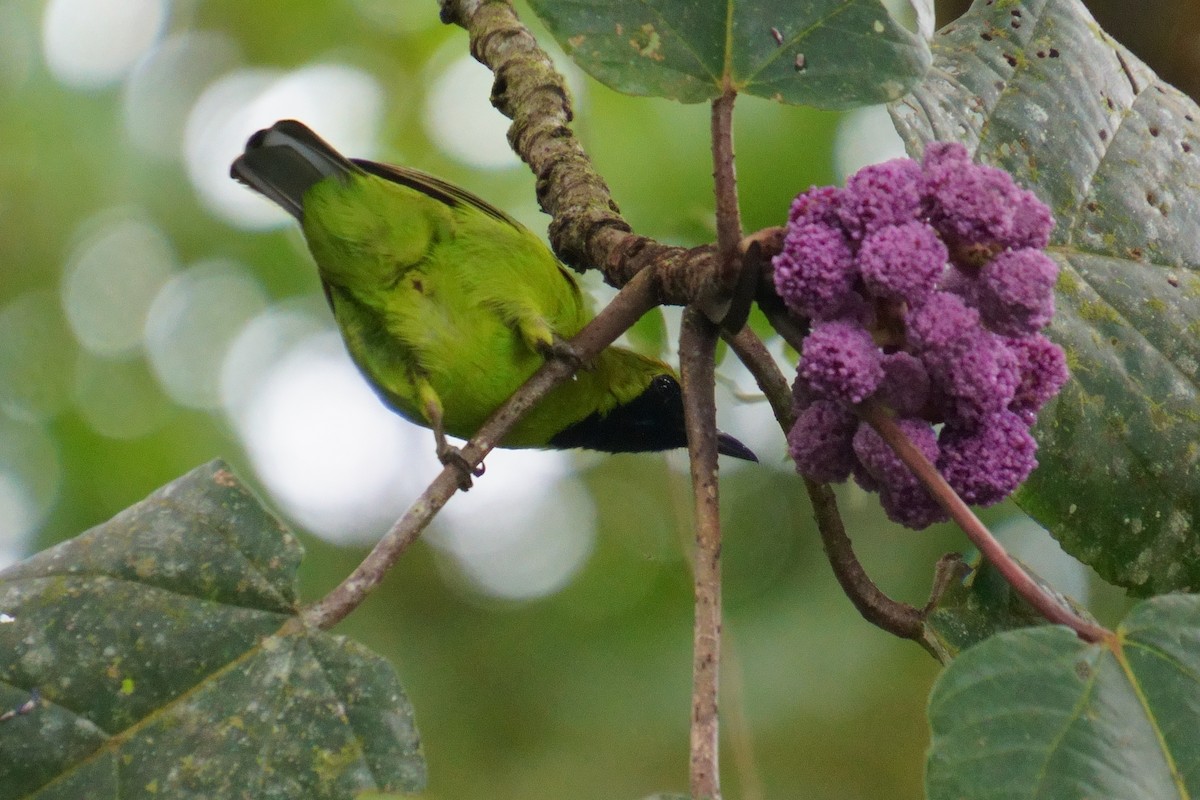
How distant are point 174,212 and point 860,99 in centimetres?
484

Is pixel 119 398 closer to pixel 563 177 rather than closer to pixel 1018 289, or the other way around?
pixel 563 177

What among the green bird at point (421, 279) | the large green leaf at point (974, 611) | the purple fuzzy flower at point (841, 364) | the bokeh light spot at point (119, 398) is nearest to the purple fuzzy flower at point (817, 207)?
the purple fuzzy flower at point (841, 364)

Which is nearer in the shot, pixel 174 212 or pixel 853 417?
pixel 853 417

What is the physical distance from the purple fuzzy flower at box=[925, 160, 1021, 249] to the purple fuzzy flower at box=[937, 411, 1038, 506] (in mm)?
192

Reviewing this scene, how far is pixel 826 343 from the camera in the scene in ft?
3.89

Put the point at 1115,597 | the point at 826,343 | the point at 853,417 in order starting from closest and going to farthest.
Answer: the point at 826,343
the point at 853,417
the point at 1115,597

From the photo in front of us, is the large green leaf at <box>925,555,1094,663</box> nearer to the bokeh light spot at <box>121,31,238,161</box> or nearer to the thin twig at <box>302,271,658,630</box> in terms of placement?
the thin twig at <box>302,271,658,630</box>

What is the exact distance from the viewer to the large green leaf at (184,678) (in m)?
1.34

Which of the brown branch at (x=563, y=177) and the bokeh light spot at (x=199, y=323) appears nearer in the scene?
the brown branch at (x=563, y=177)

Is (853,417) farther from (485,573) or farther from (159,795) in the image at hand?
(485,573)

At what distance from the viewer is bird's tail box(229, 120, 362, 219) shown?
305cm

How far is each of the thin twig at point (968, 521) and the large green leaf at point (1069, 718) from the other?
1cm

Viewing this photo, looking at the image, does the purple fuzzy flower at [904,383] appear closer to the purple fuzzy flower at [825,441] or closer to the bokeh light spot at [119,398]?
the purple fuzzy flower at [825,441]

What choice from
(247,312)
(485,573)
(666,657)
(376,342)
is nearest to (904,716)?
(666,657)
